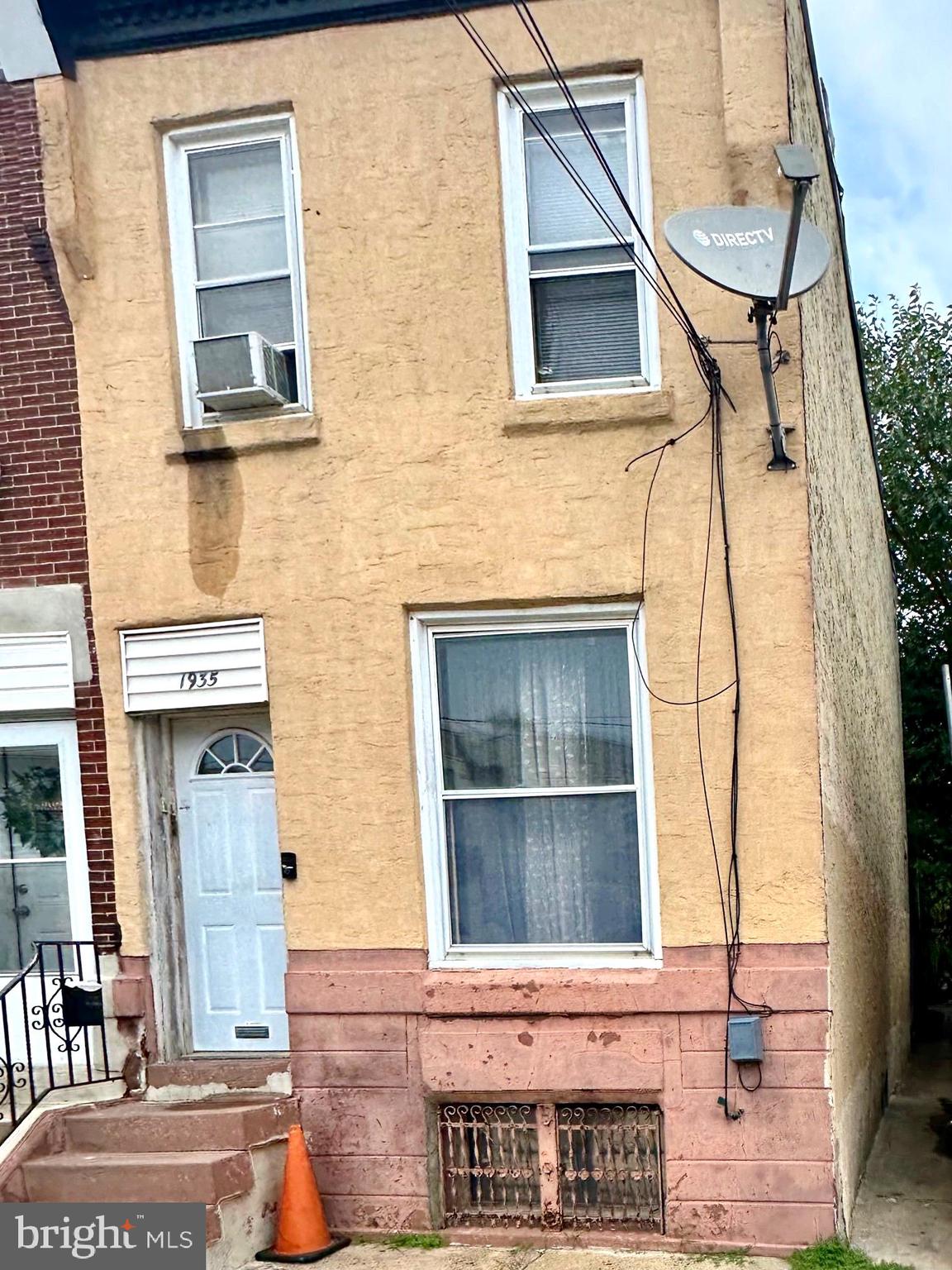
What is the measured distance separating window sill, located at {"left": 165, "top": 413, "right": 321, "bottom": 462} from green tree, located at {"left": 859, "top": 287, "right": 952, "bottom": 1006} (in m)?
11.2

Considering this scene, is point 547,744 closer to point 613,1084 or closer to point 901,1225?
point 613,1084

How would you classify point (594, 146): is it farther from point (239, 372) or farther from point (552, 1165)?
point (552, 1165)

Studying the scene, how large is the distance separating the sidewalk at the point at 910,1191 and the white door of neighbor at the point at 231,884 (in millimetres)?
3357

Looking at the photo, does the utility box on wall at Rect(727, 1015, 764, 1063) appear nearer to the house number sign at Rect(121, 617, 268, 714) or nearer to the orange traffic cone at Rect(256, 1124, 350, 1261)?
the orange traffic cone at Rect(256, 1124, 350, 1261)

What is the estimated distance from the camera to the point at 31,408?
7.47 m

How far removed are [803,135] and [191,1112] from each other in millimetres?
6413

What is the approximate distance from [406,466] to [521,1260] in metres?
4.12

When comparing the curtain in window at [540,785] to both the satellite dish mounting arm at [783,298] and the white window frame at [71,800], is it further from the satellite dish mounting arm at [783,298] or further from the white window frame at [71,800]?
the white window frame at [71,800]

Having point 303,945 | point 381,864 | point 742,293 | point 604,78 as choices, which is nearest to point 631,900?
point 381,864

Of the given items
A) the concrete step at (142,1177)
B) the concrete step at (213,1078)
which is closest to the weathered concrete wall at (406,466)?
the concrete step at (213,1078)

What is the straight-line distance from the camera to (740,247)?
19.6 feet

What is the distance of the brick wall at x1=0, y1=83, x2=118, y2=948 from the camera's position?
736 centimetres

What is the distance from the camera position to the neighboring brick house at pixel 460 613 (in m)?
6.42

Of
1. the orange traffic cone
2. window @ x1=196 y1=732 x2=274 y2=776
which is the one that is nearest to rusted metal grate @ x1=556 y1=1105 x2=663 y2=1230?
the orange traffic cone
